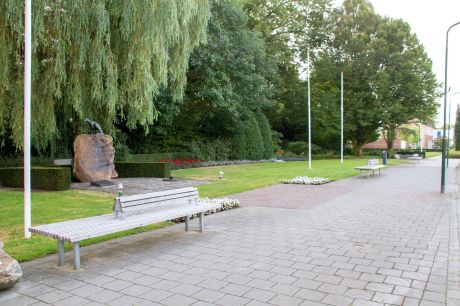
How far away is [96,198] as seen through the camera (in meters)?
11.3

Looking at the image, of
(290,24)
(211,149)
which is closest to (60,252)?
(211,149)

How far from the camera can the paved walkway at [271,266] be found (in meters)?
4.18

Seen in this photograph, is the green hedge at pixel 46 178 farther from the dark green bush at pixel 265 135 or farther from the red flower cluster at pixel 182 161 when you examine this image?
the dark green bush at pixel 265 135

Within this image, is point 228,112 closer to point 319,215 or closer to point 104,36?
point 104,36

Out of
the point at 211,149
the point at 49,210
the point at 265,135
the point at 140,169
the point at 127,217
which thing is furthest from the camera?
the point at 265,135

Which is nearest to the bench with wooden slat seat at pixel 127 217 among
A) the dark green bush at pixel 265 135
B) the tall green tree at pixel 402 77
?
the dark green bush at pixel 265 135

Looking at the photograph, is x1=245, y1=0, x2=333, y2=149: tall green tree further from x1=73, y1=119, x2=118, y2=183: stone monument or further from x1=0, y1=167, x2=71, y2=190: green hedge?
x1=0, y1=167, x2=71, y2=190: green hedge

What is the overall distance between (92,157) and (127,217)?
909cm

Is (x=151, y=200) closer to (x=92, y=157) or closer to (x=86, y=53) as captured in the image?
(x=86, y=53)

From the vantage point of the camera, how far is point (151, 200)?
21.2ft

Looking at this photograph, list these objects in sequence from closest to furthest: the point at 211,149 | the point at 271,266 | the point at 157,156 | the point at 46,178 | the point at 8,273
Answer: the point at 8,273, the point at 271,266, the point at 46,178, the point at 157,156, the point at 211,149

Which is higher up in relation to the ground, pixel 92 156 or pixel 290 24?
pixel 290 24

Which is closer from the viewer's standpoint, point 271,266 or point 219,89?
point 271,266

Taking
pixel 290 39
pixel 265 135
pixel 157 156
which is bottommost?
pixel 157 156
